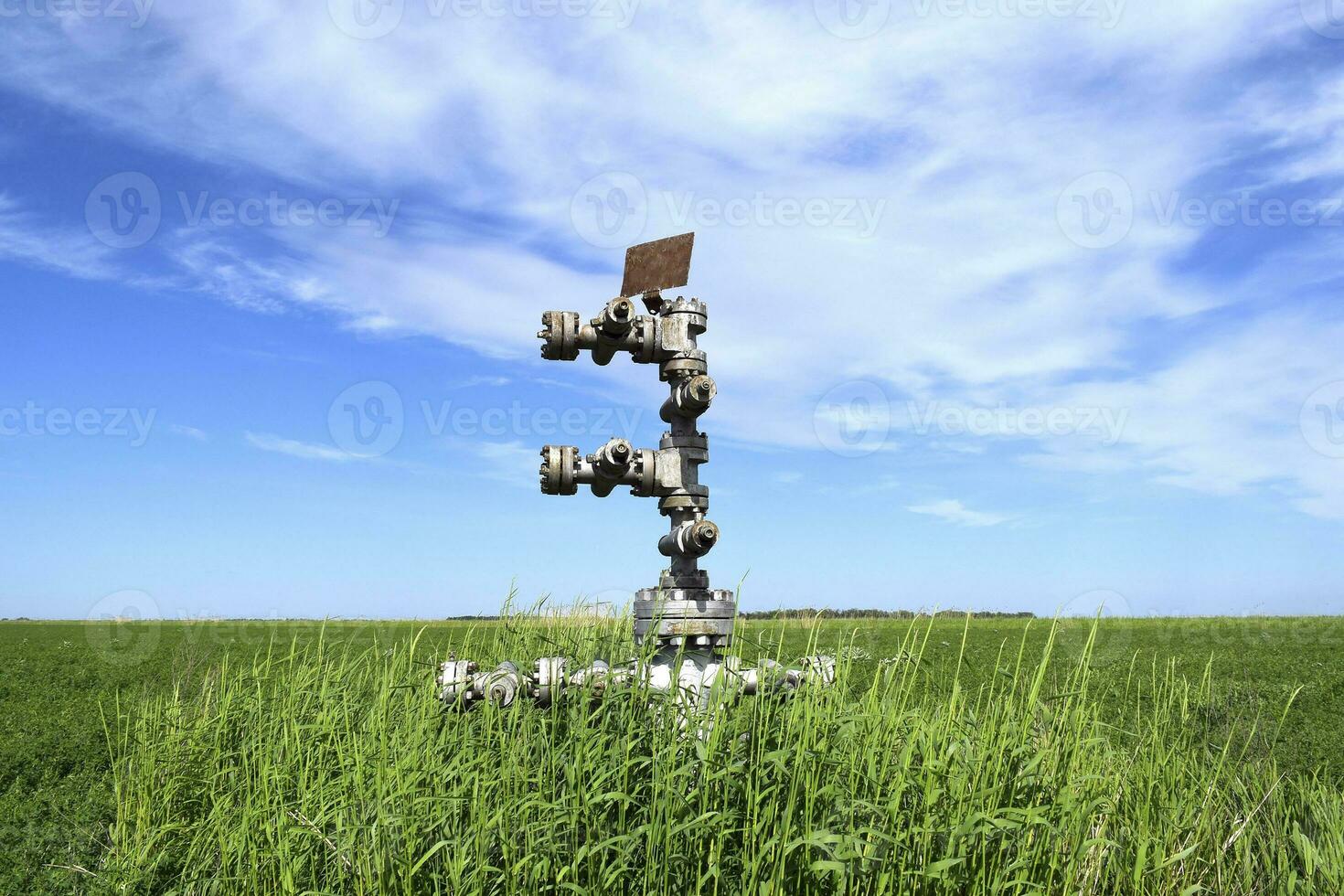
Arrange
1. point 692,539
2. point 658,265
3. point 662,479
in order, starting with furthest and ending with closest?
point 658,265, point 662,479, point 692,539

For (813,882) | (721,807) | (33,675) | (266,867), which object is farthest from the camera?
(33,675)

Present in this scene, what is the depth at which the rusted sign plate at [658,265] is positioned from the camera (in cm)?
619

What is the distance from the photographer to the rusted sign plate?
619 centimetres

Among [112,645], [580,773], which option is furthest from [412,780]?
[112,645]

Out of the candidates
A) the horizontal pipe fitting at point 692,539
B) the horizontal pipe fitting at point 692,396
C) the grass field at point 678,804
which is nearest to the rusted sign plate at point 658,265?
the horizontal pipe fitting at point 692,396

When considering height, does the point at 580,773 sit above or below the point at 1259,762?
above

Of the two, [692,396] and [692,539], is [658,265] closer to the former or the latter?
[692,396]

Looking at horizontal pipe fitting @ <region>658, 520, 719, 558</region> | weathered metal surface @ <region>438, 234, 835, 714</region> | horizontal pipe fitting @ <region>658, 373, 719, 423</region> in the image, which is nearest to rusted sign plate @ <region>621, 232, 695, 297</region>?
Result: weathered metal surface @ <region>438, 234, 835, 714</region>

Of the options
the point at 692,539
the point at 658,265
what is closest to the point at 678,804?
the point at 692,539

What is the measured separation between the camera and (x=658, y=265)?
627 centimetres

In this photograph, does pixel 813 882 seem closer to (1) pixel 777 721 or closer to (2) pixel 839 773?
(2) pixel 839 773

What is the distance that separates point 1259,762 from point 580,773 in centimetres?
507

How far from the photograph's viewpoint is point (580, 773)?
12.1 feet

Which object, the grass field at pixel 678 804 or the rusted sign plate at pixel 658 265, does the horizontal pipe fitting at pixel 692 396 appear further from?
the grass field at pixel 678 804
